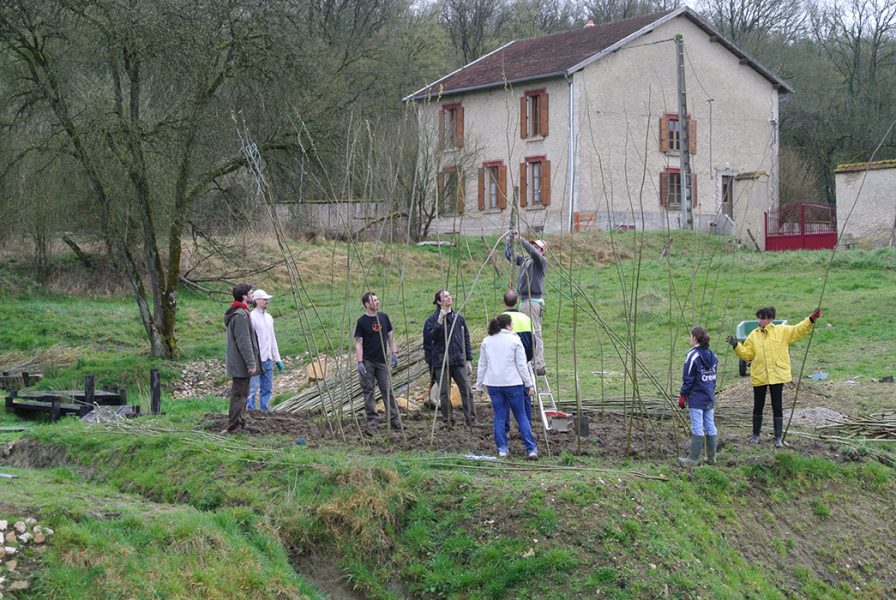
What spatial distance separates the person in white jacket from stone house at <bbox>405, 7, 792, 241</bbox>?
23.2 m

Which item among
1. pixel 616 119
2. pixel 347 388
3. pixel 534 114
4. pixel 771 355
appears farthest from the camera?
pixel 534 114

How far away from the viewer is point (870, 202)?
26.8 m

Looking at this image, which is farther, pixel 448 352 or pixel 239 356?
pixel 448 352

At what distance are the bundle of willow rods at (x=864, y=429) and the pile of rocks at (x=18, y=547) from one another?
779 centimetres

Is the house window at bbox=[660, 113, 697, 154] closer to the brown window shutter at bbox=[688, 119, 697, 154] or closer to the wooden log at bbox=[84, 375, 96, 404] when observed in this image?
the brown window shutter at bbox=[688, 119, 697, 154]

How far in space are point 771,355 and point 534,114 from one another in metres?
27.2

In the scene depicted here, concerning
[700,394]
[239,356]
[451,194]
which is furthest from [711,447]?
[451,194]

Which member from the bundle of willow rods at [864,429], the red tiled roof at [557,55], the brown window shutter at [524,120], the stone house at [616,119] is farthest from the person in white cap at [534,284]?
the brown window shutter at [524,120]

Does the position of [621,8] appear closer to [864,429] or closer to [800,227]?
[800,227]

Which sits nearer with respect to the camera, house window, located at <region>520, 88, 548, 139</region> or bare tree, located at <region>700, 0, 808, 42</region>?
house window, located at <region>520, 88, 548, 139</region>

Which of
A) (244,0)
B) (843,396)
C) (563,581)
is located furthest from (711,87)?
(563,581)

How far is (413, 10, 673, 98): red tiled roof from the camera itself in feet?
117

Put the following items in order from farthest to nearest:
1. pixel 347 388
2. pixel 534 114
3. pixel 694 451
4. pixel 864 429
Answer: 1. pixel 534 114
2. pixel 347 388
3. pixel 864 429
4. pixel 694 451

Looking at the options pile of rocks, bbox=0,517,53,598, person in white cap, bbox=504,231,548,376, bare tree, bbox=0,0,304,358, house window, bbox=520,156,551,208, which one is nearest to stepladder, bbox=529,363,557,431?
person in white cap, bbox=504,231,548,376
